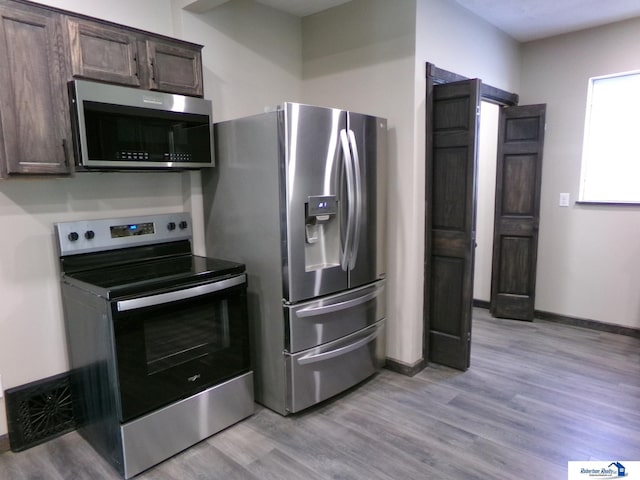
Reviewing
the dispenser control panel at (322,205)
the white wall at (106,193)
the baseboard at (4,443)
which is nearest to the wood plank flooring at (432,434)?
the baseboard at (4,443)

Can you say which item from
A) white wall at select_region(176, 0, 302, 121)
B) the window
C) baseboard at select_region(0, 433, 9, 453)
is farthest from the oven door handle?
the window

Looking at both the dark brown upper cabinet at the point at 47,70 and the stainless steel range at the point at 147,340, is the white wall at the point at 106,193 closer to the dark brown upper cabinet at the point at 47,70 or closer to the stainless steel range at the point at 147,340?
the stainless steel range at the point at 147,340

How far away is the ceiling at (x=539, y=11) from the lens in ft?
9.80

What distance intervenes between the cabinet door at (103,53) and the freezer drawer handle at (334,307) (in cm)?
151

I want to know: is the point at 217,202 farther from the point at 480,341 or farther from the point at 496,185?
the point at 496,185

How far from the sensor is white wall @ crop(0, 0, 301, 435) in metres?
2.12

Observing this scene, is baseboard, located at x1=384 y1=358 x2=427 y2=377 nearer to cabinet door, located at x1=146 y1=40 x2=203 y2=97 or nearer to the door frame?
the door frame

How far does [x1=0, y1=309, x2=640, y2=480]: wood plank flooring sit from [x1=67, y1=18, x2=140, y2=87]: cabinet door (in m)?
1.93

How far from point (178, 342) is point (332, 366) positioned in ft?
3.11

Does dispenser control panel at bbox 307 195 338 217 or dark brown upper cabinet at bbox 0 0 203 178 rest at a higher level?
dark brown upper cabinet at bbox 0 0 203 178

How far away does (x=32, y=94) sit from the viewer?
1.85m

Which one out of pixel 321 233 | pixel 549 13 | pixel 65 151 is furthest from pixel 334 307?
pixel 549 13

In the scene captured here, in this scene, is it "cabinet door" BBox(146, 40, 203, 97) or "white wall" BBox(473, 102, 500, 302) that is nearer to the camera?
"cabinet door" BBox(146, 40, 203, 97)

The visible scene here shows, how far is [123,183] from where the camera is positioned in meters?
2.46
